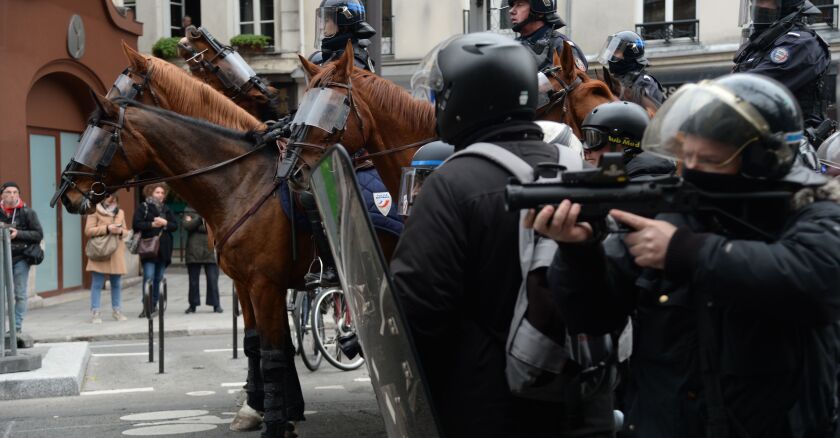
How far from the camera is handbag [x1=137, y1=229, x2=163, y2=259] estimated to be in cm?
1487

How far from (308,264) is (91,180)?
5.22 ft

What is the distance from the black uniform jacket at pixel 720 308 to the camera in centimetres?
221

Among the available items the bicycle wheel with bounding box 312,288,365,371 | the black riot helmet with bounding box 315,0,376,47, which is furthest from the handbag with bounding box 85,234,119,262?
the black riot helmet with bounding box 315,0,376,47

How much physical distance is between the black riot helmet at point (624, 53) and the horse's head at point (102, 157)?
3594 millimetres

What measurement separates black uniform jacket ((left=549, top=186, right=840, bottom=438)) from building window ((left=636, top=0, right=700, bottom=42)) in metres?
19.3

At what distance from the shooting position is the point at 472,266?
2.72 meters

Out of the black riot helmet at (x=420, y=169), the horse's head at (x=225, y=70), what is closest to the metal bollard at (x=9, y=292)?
the horse's head at (x=225, y=70)

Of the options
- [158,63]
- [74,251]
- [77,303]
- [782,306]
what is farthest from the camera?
[74,251]

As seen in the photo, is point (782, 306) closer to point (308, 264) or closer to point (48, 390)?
point (308, 264)

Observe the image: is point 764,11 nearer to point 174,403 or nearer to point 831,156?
point 831,156

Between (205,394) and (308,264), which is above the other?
(308,264)

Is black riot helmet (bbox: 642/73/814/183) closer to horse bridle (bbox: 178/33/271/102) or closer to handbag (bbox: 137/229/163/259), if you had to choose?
horse bridle (bbox: 178/33/271/102)

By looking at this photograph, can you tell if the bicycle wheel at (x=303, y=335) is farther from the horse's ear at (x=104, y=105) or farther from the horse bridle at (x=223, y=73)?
the horse's ear at (x=104, y=105)

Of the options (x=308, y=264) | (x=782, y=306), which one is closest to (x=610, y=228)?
(x=782, y=306)
